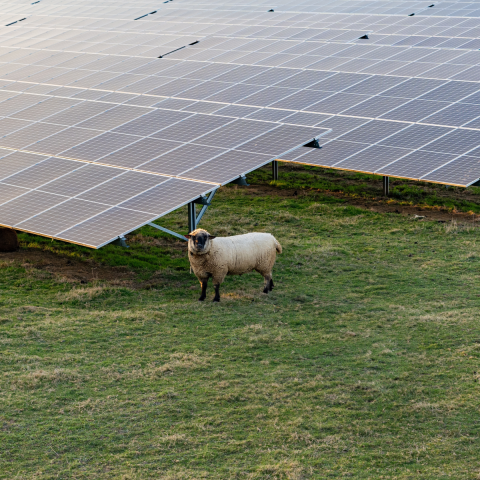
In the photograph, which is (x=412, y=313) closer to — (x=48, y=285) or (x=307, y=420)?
(x=307, y=420)

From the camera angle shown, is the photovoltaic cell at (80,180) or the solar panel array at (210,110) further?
the photovoltaic cell at (80,180)

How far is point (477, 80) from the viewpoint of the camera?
2508 cm

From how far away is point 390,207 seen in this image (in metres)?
22.9

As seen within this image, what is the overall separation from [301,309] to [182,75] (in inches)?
555

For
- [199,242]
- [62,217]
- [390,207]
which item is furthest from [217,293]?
[390,207]

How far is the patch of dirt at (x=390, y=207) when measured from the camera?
2164 cm

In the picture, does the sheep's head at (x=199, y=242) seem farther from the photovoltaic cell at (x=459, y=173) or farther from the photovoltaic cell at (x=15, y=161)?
the photovoltaic cell at (x=459, y=173)

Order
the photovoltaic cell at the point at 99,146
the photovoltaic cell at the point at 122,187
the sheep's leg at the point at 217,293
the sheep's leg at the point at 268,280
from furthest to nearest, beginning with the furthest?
the photovoltaic cell at the point at 99,146, the photovoltaic cell at the point at 122,187, the sheep's leg at the point at 268,280, the sheep's leg at the point at 217,293

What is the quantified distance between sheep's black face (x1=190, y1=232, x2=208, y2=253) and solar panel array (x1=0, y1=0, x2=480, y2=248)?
1019 millimetres

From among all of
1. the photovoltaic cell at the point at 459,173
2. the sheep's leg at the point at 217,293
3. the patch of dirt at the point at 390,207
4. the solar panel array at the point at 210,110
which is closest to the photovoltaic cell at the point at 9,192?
the solar panel array at the point at 210,110

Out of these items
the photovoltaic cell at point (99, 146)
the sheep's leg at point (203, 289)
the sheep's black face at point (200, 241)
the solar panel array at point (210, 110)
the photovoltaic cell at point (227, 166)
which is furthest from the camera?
the photovoltaic cell at point (99, 146)

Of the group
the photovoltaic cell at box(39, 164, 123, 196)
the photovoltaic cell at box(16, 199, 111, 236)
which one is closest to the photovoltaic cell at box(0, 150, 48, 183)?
the photovoltaic cell at box(39, 164, 123, 196)

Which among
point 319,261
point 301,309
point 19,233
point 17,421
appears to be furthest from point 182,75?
point 17,421

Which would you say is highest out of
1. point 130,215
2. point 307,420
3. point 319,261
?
point 130,215
